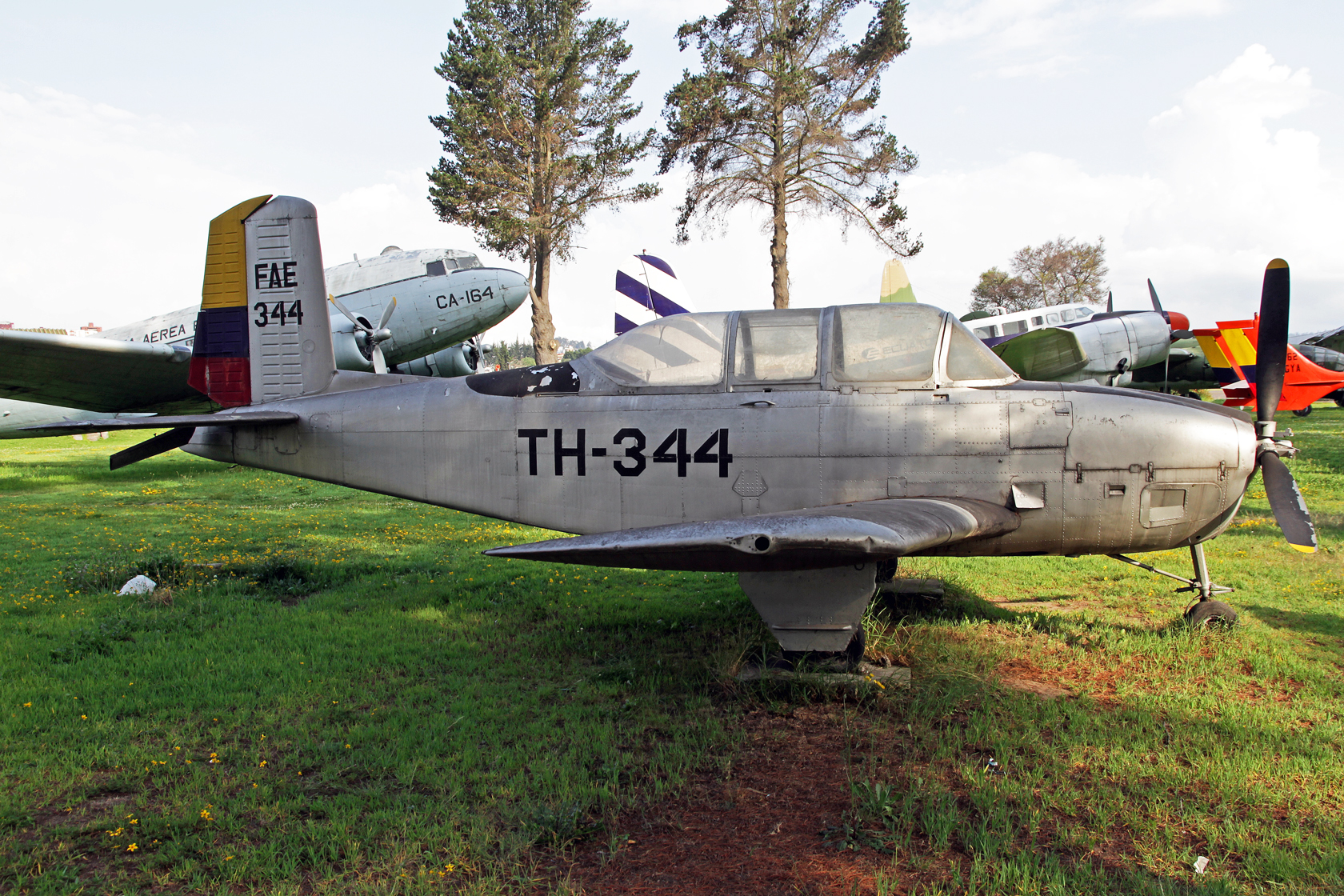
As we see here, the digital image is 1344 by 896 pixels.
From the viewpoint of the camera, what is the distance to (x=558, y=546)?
376 cm

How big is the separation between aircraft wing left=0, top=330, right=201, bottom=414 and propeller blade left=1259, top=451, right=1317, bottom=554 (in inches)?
571

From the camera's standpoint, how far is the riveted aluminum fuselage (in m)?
5.10

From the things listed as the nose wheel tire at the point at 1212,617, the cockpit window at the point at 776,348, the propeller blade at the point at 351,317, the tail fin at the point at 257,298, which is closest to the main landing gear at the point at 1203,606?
the nose wheel tire at the point at 1212,617

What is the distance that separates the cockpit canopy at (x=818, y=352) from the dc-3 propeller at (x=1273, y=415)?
1.80 meters

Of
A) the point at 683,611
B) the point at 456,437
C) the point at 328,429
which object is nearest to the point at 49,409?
the point at 328,429

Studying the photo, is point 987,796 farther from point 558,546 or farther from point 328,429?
point 328,429

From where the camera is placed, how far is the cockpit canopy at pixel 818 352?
17.5 ft

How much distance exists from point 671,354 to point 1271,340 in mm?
4468

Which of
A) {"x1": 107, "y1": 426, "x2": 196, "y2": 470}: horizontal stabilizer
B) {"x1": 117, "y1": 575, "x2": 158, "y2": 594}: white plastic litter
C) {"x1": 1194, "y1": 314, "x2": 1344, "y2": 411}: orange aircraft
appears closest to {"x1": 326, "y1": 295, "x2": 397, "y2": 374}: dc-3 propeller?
{"x1": 117, "y1": 575, "x2": 158, "y2": 594}: white plastic litter

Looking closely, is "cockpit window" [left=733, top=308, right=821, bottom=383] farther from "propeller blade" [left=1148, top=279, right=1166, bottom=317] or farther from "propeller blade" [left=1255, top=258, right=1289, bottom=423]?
"propeller blade" [left=1148, top=279, right=1166, bottom=317]

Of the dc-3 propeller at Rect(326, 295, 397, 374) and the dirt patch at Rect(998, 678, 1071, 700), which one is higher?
the dc-3 propeller at Rect(326, 295, 397, 374)

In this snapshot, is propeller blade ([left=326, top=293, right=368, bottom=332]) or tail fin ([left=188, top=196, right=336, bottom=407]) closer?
tail fin ([left=188, top=196, right=336, bottom=407])

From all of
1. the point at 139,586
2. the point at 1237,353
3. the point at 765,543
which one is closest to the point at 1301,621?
the point at 765,543

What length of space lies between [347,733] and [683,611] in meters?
3.15
